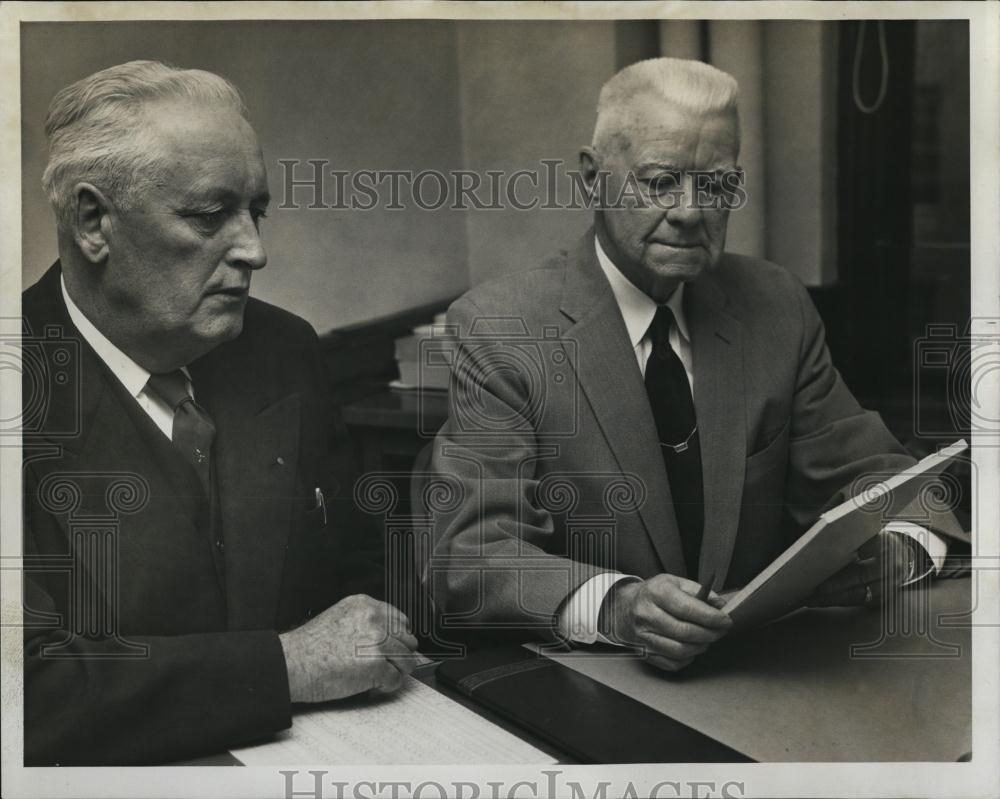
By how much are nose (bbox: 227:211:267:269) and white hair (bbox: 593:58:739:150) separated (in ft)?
2.08

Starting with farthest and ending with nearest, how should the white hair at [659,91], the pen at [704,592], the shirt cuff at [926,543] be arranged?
the shirt cuff at [926,543]
the white hair at [659,91]
the pen at [704,592]

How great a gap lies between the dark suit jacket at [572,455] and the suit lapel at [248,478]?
29 centimetres

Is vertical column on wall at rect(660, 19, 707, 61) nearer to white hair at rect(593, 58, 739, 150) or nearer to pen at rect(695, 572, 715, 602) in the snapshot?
white hair at rect(593, 58, 739, 150)

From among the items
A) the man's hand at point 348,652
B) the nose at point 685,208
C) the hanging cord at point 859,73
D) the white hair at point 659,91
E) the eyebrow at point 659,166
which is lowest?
the man's hand at point 348,652

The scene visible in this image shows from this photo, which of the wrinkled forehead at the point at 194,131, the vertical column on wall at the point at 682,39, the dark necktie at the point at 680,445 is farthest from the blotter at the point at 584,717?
the vertical column on wall at the point at 682,39

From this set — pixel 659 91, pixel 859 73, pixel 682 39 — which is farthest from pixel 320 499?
pixel 859 73

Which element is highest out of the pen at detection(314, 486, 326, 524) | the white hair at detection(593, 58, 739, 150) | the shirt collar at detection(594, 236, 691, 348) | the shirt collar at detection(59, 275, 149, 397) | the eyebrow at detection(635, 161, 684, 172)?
the white hair at detection(593, 58, 739, 150)

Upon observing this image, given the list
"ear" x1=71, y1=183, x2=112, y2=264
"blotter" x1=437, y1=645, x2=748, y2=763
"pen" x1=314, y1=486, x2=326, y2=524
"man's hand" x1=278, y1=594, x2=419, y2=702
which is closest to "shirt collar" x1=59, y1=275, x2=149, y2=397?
"ear" x1=71, y1=183, x2=112, y2=264

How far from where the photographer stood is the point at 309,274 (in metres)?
2.12

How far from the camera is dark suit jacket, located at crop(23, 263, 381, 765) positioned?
2039 mm

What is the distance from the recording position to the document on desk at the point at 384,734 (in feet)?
6.54

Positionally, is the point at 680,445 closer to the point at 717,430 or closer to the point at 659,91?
the point at 717,430

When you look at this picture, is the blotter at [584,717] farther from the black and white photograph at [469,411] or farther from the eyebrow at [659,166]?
the eyebrow at [659,166]

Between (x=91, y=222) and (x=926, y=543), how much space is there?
163cm
